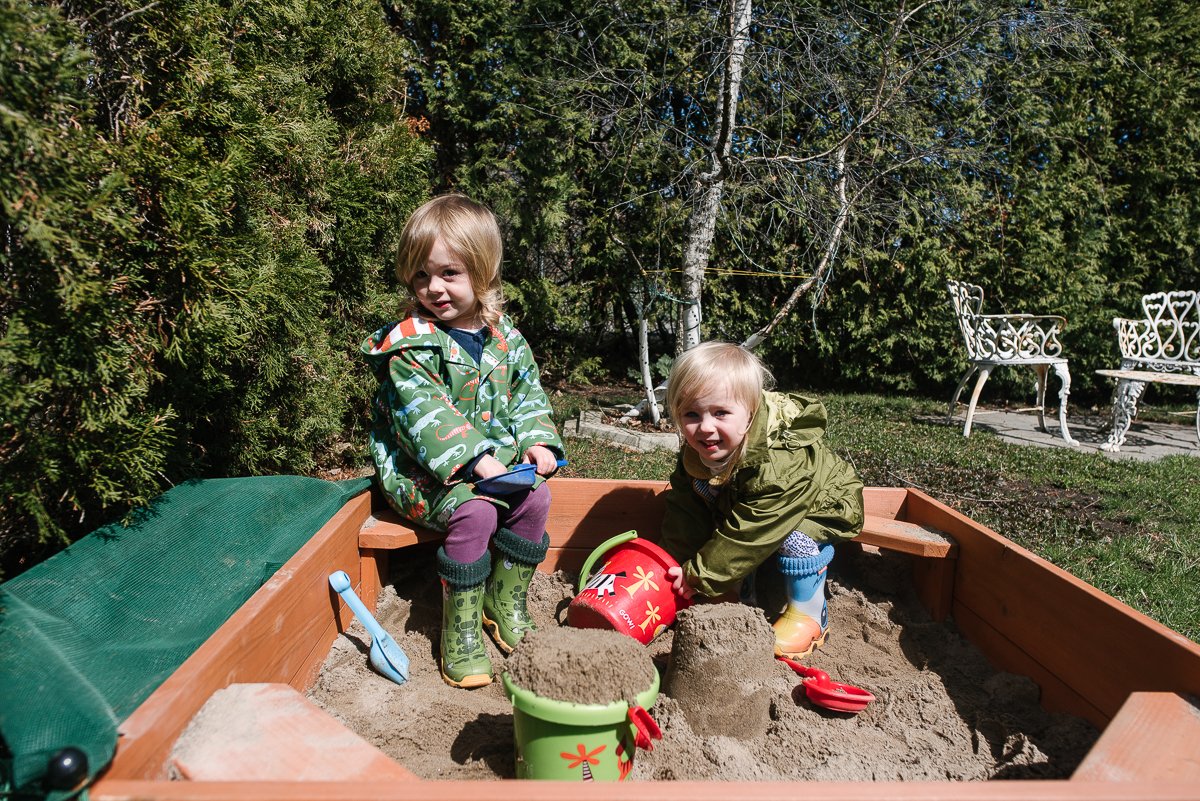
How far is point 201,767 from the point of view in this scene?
121cm

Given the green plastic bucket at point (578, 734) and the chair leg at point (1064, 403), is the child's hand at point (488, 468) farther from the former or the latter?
the chair leg at point (1064, 403)

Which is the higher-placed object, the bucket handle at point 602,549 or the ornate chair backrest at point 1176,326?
the ornate chair backrest at point 1176,326

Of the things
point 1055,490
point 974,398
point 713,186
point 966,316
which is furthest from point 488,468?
point 966,316

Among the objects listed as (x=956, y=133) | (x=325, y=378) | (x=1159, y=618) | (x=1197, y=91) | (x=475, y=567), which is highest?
A: (x=1197, y=91)

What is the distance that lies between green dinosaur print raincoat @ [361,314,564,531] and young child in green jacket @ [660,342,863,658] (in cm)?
53

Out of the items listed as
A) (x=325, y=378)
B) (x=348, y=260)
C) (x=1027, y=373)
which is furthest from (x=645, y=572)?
(x=1027, y=373)

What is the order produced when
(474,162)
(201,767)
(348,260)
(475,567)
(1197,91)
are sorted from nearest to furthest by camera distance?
1. (201,767)
2. (475,567)
3. (348,260)
4. (474,162)
5. (1197,91)

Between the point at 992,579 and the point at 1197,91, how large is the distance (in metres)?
7.57

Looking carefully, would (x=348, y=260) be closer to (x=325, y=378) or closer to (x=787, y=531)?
(x=325, y=378)

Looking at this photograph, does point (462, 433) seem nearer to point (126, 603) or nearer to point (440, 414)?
point (440, 414)

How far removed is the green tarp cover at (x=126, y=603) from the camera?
46.0 inches

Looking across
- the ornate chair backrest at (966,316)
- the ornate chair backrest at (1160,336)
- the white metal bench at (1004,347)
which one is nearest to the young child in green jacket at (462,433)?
the white metal bench at (1004,347)

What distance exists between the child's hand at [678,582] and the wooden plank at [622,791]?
3.67 feet

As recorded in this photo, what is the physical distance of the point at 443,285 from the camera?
7.73ft
